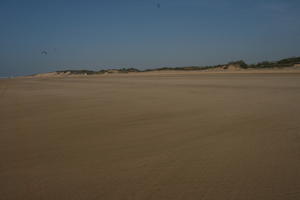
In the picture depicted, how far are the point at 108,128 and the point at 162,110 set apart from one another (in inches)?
60.8

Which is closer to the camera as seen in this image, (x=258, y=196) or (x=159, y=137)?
(x=258, y=196)

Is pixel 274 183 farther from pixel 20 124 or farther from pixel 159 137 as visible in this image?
pixel 20 124

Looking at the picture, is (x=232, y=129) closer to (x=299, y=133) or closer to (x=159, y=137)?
Answer: (x=299, y=133)

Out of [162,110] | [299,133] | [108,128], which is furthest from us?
[162,110]

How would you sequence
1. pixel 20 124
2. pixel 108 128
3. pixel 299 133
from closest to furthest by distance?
1. pixel 299 133
2. pixel 108 128
3. pixel 20 124

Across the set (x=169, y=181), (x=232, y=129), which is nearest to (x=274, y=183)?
(x=169, y=181)

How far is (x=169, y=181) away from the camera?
5.33 feet

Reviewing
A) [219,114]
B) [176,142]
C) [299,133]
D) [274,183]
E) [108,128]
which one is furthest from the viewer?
[219,114]

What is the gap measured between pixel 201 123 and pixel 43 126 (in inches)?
101

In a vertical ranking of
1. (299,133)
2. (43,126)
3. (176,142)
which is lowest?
(299,133)

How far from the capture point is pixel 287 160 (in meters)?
1.90

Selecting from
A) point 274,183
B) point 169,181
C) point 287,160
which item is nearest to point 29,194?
point 169,181

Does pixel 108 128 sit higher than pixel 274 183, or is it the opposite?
pixel 108 128

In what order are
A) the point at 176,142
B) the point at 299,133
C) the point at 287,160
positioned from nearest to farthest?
the point at 287,160
the point at 176,142
the point at 299,133
